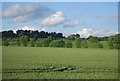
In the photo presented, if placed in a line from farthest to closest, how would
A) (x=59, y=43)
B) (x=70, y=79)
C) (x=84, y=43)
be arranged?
(x=84, y=43) → (x=59, y=43) → (x=70, y=79)

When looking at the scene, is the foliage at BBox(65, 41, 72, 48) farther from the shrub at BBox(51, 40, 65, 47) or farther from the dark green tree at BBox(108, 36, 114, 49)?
the dark green tree at BBox(108, 36, 114, 49)

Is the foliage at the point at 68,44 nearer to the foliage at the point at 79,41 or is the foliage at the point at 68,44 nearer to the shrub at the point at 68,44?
the shrub at the point at 68,44

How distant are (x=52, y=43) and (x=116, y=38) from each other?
77.5 feet

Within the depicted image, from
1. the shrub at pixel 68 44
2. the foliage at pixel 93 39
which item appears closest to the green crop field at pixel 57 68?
the shrub at pixel 68 44

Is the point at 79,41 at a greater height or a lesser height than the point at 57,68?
greater

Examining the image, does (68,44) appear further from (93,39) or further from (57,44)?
(93,39)

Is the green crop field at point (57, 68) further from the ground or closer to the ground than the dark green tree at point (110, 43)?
closer to the ground

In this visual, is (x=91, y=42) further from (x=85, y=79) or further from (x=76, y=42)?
(x=85, y=79)

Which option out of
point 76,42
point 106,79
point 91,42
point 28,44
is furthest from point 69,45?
point 106,79

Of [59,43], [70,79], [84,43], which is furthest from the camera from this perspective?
[84,43]

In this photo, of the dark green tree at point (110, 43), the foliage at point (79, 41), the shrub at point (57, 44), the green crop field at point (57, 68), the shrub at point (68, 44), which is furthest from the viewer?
the foliage at point (79, 41)

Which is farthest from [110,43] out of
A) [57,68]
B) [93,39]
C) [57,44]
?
[57,68]

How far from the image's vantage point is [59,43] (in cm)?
6369

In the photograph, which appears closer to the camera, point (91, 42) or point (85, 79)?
point (85, 79)
